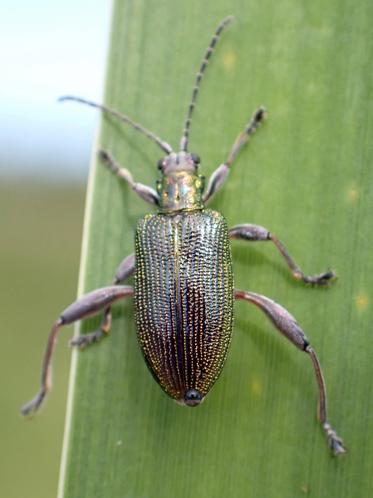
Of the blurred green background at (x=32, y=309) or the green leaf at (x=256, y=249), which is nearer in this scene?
the green leaf at (x=256, y=249)

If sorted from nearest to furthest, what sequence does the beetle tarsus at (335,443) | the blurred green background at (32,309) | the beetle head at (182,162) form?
the beetle tarsus at (335,443) → the beetle head at (182,162) → the blurred green background at (32,309)

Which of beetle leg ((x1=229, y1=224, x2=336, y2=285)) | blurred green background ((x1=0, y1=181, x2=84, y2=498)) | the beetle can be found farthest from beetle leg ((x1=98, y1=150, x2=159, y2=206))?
blurred green background ((x1=0, y1=181, x2=84, y2=498))

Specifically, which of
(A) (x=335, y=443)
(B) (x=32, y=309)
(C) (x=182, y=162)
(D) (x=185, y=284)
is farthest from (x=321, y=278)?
(B) (x=32, y=309)

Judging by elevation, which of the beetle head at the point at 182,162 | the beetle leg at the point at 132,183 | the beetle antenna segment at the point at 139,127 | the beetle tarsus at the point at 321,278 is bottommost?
the beetle tarsus at the point at 321,278

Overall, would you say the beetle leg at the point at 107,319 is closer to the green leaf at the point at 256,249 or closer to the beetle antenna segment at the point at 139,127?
the green leaf at the point at 256,249

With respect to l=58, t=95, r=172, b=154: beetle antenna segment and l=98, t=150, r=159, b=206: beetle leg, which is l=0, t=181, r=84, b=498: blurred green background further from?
l=58, t=95, r=172, b=154: beetle antenna segment

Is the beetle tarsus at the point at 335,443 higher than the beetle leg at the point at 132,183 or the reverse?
the reverse

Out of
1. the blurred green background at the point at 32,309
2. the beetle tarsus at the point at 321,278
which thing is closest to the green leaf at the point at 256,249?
the beetle tarsus at the point at 321,278
